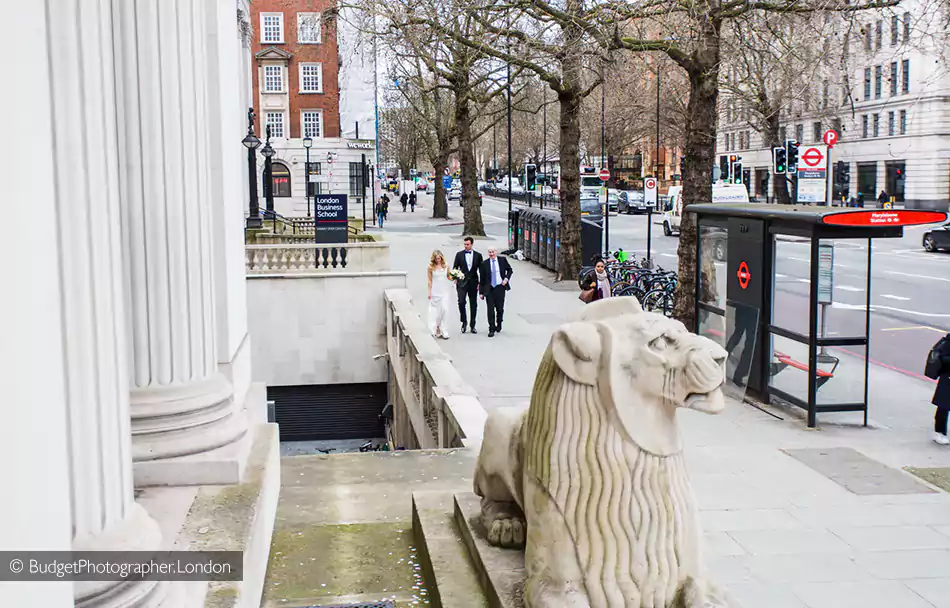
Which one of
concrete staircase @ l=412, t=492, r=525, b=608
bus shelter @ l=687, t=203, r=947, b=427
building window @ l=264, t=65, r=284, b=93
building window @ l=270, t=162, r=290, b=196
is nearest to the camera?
concrete staircase @ l=412, t=492, r=525, b=608

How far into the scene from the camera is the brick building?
69.0 meters

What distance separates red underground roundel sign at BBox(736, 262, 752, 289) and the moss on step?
8.03 metres

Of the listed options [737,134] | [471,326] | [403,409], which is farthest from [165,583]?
[737,134]

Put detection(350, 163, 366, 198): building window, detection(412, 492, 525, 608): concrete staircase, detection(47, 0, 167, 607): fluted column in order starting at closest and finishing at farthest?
detection(47, 0, 167, 607): fluted column, detection(412, 492, 525, 608): concrete staircase, detection(350, 163, 366, 198): building window

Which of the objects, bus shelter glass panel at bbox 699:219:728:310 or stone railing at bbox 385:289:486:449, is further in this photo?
bus shelter glass panel at bbox 699:219:728:310

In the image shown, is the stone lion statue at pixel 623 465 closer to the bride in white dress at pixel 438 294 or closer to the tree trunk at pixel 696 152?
the tree trunk at pixel 696 152

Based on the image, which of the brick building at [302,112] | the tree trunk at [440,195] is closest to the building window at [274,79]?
the brick building at [302,112]

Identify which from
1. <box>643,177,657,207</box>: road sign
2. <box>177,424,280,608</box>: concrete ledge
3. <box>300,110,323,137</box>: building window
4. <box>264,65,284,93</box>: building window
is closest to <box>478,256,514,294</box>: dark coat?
<box>643,177,657,207</box>: road sign

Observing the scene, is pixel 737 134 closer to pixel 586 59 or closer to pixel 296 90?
pixel 296 90

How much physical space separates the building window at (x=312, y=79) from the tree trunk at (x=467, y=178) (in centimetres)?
3063

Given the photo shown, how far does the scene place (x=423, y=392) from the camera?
525 inches

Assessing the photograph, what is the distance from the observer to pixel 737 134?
87.8 m

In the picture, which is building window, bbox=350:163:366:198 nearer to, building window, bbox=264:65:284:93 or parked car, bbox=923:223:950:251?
building window, bbox=264:65:284:93

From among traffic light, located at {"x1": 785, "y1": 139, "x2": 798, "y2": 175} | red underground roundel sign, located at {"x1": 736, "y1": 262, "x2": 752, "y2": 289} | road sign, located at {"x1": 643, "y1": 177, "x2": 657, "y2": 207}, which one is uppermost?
traffic light, located at {"x1": 785, "y1": 139, "x2": 798, "y2": 175}
